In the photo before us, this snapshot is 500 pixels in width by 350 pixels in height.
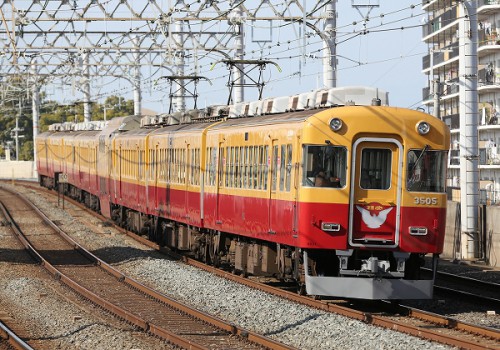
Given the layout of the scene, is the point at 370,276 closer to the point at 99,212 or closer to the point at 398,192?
the point at 398,192

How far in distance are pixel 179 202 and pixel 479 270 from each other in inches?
263

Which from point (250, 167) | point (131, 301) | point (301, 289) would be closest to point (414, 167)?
point (301, 289)

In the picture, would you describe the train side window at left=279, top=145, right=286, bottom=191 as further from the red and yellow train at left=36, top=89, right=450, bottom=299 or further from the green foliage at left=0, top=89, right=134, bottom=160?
the green foliage at left=0, top=89, right=134, bottom=160

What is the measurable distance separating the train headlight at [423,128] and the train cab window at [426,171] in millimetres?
236

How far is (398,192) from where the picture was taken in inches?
632

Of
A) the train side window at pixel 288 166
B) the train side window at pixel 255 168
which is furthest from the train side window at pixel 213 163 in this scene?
the train side window at pixel 288 166

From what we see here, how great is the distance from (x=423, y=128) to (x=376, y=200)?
1.26 metres

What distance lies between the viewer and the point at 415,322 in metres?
15.2

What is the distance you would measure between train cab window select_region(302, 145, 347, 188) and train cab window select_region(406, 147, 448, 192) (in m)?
0.97

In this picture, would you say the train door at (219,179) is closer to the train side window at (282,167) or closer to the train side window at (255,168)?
the train side window at (255,168)

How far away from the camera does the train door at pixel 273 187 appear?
57.6 feet

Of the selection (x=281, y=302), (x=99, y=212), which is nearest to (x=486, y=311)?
(x=281, y=302)

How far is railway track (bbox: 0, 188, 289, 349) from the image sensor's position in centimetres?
1374

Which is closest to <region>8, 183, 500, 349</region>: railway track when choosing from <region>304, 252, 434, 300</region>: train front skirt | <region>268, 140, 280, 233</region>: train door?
<region>304, 252, 434, 300</region>: train front skirt
